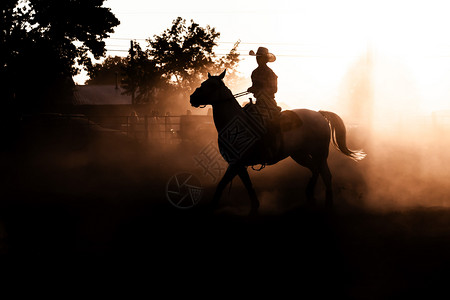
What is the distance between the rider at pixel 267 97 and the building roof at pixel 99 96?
219ft

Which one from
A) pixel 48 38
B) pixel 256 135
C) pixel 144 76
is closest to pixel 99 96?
pixel 144 76

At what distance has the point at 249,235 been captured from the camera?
716 centimetres

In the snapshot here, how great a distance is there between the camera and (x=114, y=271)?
5488 millimetres

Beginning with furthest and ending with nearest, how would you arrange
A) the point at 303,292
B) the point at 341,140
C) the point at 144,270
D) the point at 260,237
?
the point at 341,140
the point at 260,237
the point at 144,270
the point at 303,292

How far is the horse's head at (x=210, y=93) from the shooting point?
28.5ft

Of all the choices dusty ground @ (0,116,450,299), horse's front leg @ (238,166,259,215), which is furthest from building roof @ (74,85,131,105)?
horse's front leg @ (238,166,259,215)

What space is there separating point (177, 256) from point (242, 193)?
5.94 meters

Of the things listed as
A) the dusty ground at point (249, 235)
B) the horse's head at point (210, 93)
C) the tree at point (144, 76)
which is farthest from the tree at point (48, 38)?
the tree at point (144, 76)

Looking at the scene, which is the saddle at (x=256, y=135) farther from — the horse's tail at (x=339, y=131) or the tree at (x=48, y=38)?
the tree at (x=48, y=38)

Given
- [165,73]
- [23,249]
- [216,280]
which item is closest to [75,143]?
[23,249]

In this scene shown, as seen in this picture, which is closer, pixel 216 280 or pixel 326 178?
pixel 216 280

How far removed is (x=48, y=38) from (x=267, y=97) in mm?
24895

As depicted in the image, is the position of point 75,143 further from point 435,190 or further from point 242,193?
point 435,190

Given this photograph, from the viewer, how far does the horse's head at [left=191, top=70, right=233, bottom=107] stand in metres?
8.70
